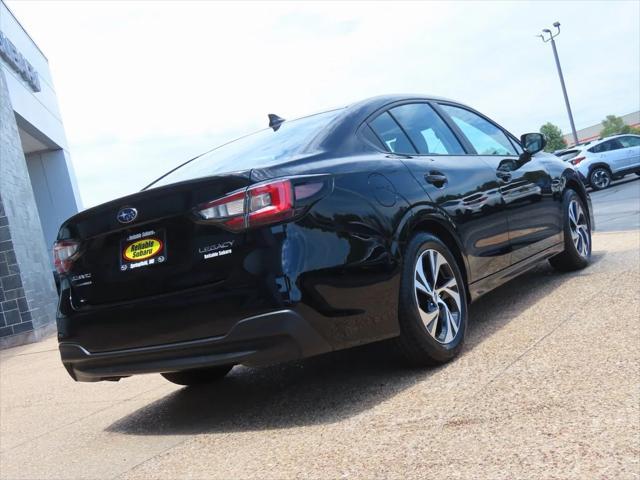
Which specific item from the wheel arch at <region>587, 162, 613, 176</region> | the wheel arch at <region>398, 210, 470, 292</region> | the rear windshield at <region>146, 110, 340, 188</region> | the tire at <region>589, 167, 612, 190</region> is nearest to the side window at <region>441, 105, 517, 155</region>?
the wheel arch at <region>398, 210, 470, 292</region>

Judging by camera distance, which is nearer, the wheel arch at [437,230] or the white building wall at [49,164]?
the wheel arch at [437,230]

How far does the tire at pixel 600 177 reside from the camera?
71.7 ft

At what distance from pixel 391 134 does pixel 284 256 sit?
4.53 feet

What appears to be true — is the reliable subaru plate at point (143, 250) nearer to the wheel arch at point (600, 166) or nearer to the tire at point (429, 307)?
the tire at point (429, 307)

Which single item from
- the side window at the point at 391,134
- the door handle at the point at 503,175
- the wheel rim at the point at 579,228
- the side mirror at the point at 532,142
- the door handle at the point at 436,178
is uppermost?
the side window at the point at 391,134

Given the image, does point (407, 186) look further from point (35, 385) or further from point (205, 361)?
point (35, 385)

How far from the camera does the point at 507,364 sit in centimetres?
352

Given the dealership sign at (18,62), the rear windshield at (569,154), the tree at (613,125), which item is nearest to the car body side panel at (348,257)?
the dealership sign at (18,62)

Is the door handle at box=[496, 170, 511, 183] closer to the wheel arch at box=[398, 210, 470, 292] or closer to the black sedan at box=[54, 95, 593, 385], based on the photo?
the black sedan at box=[54, 95, 593, 385]

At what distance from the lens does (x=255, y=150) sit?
4035mm

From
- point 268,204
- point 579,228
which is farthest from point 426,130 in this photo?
point 579,228

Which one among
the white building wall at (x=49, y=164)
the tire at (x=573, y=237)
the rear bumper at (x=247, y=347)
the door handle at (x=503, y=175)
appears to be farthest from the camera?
the white building wall at (x=49, y=164)

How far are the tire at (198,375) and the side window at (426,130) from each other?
72.2 inches

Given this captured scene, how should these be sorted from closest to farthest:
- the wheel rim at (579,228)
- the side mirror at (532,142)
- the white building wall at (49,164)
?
the side mirror at (532,142) < the wheel rim at (579,228) < the white building wall at (49,164)
